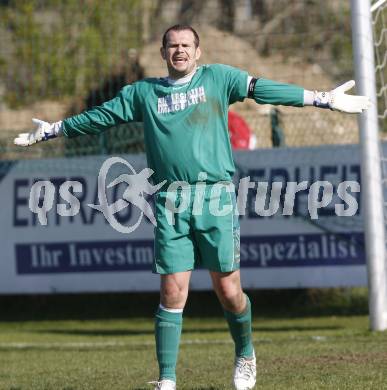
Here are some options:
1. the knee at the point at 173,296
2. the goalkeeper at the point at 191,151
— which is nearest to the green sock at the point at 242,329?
the goalkeeper at the point at 191,151

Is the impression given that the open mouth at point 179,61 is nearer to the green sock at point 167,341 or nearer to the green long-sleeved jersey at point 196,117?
the green long-sleeved jersey at point 196,117

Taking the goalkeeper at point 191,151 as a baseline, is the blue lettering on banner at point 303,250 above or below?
below

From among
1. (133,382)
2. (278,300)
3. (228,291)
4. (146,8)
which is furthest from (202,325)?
(146,8)

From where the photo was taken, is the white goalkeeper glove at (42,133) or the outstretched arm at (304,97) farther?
the white goalkeeper glove at (42,133)

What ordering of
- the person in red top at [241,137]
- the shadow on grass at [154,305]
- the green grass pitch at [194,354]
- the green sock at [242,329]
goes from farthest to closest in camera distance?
1. the person in red top at [241,137]
2. the shadow on grass at [154,305]
3. the green grass pitch at [194,354]
4. the green sock at [242,329]

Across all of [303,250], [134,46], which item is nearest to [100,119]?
[303,250]

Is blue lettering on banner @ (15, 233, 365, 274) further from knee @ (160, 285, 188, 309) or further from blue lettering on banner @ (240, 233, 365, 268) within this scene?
knee @ (160, 285, 188, 309)

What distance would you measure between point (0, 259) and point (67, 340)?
161 centimetres

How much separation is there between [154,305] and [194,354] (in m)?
3.83

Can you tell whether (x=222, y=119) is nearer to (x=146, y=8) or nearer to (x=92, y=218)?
(x=92, y=218)

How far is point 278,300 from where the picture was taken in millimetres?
13211

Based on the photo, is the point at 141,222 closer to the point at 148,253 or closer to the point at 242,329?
the point at 148,253

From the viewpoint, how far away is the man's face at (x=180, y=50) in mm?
6547

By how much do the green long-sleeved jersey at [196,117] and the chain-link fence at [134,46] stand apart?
868 cm
